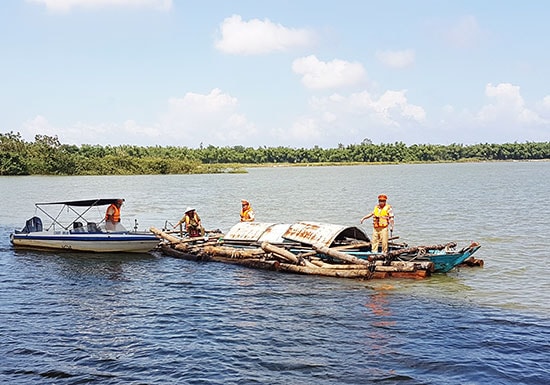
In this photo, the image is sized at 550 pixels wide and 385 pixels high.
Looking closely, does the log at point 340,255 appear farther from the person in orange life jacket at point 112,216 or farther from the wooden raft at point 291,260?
the person in orange life jacket at point 112,216

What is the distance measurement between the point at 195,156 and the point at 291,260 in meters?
133

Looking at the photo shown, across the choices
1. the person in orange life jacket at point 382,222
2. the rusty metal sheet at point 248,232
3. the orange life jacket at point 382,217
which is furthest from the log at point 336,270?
the rusty metal sheet at point 248,232

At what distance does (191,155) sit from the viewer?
149375 mm

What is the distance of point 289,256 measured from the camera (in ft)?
65.0

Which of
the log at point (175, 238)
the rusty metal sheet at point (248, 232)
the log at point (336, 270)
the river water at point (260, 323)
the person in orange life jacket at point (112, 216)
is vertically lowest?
the river water at point (260, 323)

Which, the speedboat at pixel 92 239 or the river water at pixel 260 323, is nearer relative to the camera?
the river water at pixel 260 323

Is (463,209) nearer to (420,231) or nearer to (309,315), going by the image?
(420,231)

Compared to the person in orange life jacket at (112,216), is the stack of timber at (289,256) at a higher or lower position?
lower

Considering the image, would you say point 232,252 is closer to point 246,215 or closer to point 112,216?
point 246,215

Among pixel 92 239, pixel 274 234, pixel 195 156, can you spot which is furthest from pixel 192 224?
pixel 195 156

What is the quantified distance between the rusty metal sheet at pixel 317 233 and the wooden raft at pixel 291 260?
521 millimetres

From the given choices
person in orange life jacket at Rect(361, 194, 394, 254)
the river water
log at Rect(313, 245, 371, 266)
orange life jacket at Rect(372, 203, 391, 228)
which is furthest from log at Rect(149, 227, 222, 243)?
orange life jacket at Rect(372, 203, 391, 228)

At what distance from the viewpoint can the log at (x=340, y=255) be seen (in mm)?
18703

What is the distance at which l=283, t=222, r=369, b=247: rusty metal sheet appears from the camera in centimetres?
2048
